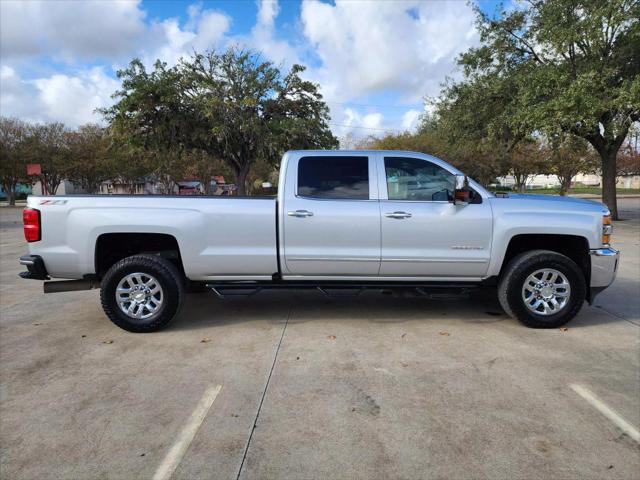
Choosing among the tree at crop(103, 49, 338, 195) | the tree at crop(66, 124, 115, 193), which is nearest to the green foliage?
the tree at crop(103, 49, 338, 195)

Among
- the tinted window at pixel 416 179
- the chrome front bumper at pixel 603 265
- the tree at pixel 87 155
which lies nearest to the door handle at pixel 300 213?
the tinted window at pixel 416 179

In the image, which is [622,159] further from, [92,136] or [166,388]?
[166,388]

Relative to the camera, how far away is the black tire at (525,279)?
4.86 metres

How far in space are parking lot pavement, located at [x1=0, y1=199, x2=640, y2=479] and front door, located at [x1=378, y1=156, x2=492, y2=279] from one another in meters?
0.66

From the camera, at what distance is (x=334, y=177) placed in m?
5.08

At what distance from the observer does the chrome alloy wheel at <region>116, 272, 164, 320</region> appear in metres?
4.88

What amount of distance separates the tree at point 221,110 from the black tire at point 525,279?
16738mm

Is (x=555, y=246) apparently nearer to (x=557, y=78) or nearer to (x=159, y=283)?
(x=159, y=283)

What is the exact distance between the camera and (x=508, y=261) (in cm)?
518

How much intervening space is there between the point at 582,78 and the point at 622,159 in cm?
5065

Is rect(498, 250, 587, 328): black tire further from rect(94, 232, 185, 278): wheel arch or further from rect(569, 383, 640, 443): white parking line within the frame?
rect(94, 232, 185, 278): wheel arch

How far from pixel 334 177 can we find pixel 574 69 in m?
13.5

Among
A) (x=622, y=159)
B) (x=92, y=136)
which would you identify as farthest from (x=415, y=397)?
(x=622, y=159)

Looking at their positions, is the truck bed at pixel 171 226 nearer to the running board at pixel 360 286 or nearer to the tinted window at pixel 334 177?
the running board at pixel 360 286
